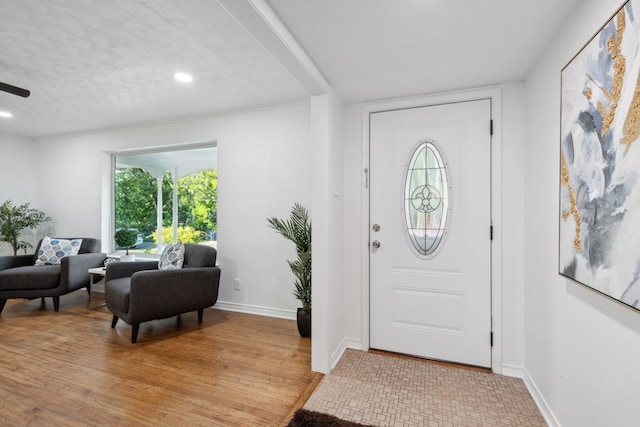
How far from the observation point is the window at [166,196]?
3785mm

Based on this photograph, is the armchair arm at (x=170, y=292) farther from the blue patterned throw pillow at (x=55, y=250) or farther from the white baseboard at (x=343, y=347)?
the blue patterned throw pillow at (x=55, y=250)

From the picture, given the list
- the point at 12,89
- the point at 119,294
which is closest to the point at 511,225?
the point at 119,294

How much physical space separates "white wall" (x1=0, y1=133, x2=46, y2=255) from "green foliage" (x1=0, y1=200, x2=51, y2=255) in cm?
11

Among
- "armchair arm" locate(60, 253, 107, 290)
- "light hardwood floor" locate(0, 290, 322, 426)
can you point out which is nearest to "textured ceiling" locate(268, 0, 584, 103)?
"light hardwood floor" locate(0, 290, 322, 426)

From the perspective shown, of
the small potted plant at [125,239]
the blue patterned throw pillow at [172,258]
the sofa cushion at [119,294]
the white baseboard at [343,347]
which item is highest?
the small potted plant at [125,239]

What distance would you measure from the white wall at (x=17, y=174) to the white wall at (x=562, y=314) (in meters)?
6.37

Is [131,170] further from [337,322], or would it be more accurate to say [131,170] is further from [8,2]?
[337,322]

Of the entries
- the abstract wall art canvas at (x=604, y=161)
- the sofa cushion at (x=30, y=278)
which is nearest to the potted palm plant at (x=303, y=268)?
the abstract wall art canvas at (x=604, y=161)

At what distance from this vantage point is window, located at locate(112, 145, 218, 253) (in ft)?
12.4

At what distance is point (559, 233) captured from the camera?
1496 millimetres

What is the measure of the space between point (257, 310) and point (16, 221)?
12.5 feet

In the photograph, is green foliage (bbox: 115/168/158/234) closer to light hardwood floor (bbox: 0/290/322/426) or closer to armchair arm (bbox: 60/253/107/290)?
armchair arm (bbox: 60/253/107/290)

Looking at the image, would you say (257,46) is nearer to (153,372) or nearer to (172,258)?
(172,258)

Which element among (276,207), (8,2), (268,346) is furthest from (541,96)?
(8,2)
